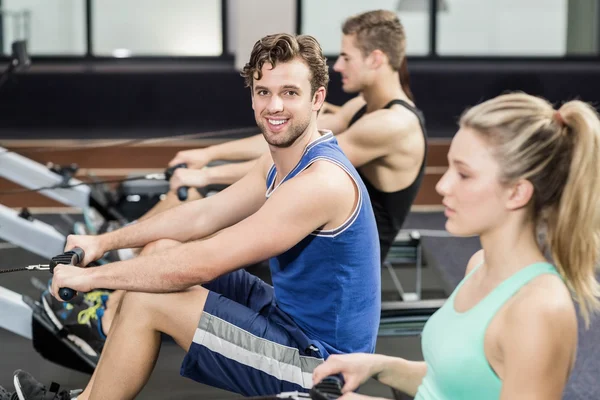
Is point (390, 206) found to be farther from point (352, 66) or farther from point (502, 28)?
point (502, 28)

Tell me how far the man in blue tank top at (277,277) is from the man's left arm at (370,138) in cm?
89

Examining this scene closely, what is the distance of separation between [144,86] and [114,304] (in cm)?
467

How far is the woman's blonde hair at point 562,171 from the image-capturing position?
130 centimetres

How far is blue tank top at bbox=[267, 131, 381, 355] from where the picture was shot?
6.27 feet

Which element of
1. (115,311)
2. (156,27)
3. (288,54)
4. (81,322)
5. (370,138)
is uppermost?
(156,27)

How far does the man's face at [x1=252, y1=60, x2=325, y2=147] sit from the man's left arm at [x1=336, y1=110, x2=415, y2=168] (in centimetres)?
92

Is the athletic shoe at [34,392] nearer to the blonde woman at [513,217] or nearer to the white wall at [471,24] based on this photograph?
the blonde woman at [513,217]

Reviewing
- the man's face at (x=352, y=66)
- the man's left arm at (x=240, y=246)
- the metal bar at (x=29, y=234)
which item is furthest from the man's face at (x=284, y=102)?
the metal bar at (x=29, y=234)

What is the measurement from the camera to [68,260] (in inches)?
77.1

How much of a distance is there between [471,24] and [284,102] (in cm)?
593

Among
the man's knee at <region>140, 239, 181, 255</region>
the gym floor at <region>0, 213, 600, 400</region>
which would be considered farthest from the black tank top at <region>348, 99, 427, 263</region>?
the man's knee at <region>140, 239, 181, 255</region>

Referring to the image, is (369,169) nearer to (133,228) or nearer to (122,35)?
(133,228)

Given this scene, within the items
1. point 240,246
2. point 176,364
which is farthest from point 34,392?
point 176,364

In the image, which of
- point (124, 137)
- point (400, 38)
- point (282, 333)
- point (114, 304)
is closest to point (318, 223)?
point (282, 333)
